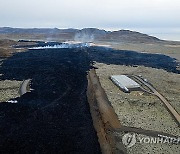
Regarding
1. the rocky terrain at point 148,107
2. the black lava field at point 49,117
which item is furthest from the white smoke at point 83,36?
the rocky terrain at point 148,107

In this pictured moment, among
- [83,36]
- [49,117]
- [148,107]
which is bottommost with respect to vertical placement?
[83,36]

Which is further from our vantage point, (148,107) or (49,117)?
(148,107)

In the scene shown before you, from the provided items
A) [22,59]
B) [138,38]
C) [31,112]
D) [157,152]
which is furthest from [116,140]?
[138,38]

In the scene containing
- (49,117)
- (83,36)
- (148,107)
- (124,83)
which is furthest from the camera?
(83,36)

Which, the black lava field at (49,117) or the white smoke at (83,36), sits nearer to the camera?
the black lava field at (49,117)

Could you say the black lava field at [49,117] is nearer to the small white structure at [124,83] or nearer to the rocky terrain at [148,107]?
the rocky terrain at [148,107]

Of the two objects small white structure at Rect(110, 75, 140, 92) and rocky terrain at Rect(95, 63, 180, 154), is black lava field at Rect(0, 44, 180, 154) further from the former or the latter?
small white structure at Rect(110, 75, 140, 92)

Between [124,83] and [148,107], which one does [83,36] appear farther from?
[148,107]

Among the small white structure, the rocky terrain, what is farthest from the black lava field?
the small white structure

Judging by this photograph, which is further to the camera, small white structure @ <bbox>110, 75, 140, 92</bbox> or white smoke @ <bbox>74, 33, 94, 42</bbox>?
white smoke @ <bbox>74, 33, 94, 42</bbox>

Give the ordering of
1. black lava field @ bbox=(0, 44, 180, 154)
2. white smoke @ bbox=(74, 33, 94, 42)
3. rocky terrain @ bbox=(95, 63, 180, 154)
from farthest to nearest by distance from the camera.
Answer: white smoke @ bbox=(74, 33, 94, 42) → rocky terrain @ bbox=(95, 63, 180, 154) → black lava field @ bbox=(0, 44, 180, 154)

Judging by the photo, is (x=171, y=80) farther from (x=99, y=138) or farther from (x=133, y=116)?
(x=99, y=138)

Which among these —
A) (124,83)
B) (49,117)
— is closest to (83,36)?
(124,83)

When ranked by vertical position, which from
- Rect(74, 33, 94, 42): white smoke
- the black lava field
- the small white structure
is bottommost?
Rect(74, 33, 94, 42): white smoke
